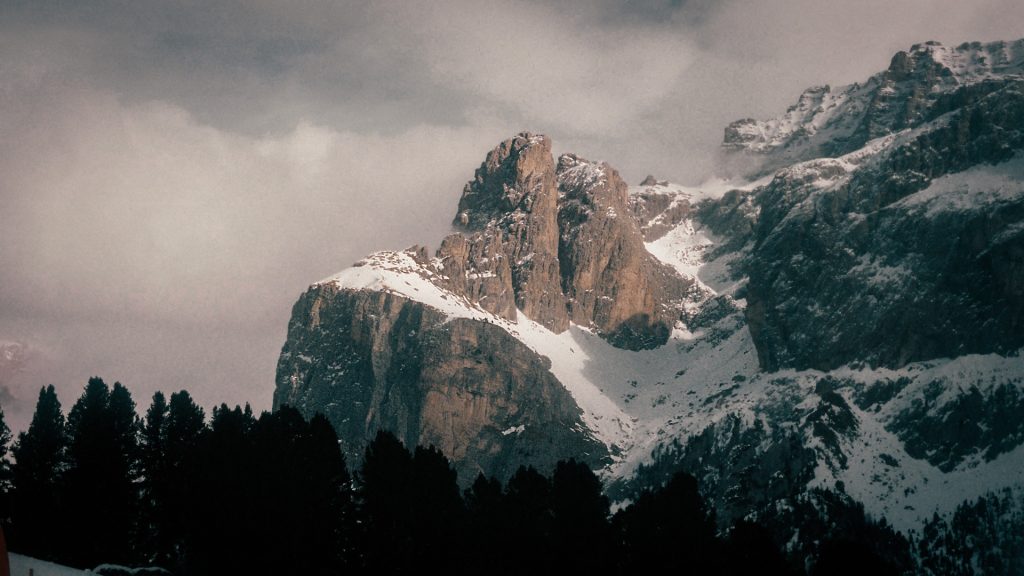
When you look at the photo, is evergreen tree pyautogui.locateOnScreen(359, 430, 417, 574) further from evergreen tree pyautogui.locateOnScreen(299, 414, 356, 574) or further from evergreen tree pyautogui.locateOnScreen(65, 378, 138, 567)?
evergreen tree pyautogui.locateOnScreen(65, 378, 138, 567)

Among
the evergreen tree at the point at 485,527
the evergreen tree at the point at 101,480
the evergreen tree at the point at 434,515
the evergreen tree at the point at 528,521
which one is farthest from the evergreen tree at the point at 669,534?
the evergreen tree at the point at 101,480

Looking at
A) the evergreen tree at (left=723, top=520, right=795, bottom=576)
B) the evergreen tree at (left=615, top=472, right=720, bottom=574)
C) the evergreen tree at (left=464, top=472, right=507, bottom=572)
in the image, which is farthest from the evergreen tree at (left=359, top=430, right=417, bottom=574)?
the evergreen tree at (left=723, top=520, right=795, bottom=576)

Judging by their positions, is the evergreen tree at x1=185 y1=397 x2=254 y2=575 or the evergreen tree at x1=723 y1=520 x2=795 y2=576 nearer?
the evergreen tree at x1=723 y1=520 x2=795 y2=576

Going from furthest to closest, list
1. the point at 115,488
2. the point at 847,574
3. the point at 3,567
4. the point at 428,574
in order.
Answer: the point at 115,488 → the point at 428,574 → the point at 847,574 → the point at 3,567

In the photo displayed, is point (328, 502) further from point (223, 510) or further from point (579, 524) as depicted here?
point (579, 524)

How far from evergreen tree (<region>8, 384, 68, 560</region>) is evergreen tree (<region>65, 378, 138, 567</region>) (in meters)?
1.32

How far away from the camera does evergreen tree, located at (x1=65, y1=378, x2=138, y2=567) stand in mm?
115438

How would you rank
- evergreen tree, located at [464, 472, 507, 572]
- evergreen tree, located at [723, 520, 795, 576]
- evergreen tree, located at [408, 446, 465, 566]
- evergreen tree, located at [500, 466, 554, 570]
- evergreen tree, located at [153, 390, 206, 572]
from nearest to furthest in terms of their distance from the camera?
evergreen tree, located at [723, 520, 795, 576], evergreen tree, located at [408, 446, 465, 566], evergreen tree, located at [464, 472, 507, 572], evergreen tree, located at [500, 466, 554, 570], evergreen tree, located at [153, 390, 206, 572]

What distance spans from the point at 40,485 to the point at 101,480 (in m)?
5.61

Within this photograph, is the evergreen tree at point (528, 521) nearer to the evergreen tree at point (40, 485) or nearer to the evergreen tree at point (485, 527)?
the evergreen tree at point (485, 527)

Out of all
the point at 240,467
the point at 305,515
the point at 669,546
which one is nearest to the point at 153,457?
the point at 240,467

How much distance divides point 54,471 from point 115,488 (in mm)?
7018

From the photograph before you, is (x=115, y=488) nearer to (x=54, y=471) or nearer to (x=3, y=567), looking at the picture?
(x=54, y=471)

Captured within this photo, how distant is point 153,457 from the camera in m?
125
